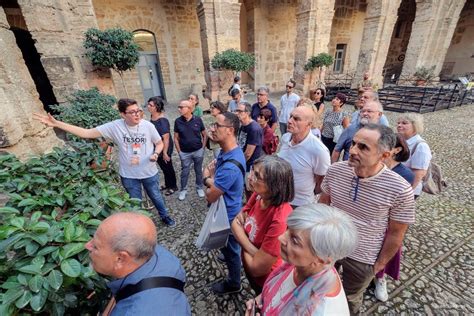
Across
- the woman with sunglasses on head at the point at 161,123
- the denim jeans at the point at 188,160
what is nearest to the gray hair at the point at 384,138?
the denim jeans at the point at 188,160

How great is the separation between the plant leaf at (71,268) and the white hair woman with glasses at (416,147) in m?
2.97

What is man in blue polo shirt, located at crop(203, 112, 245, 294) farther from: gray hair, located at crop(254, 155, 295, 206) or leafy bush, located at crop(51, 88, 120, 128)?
leafy bush, located at crop(51, 88, 120, 128)

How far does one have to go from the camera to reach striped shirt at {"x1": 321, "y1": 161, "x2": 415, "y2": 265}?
1467mm

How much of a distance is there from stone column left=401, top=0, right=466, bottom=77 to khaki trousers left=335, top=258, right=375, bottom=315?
16146 mm

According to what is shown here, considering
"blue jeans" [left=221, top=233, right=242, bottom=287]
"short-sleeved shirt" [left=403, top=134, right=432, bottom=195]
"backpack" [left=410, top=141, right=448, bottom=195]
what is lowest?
"blue jeans" [left=221, top=233, right=242, bottom=287]

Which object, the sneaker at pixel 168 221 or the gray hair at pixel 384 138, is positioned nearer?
the gray hair at pixel 384 138

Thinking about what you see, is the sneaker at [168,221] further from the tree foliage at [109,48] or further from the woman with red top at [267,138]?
the tree foliage at [109,48]

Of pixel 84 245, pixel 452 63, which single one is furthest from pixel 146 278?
pixel 452 63

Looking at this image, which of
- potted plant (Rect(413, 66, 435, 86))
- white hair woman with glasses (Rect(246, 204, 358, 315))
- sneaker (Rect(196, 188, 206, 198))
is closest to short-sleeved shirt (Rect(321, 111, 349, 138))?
sneaker (Rect(196, 188, 206, 198))

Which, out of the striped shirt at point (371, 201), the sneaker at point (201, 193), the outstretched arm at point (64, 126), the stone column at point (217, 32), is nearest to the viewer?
the striped shirt at point (371, 201)

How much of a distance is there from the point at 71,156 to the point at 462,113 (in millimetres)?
12846

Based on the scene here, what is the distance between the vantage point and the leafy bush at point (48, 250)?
929mm

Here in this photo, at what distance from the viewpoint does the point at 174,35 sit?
11.0 metres

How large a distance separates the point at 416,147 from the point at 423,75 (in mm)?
14286
